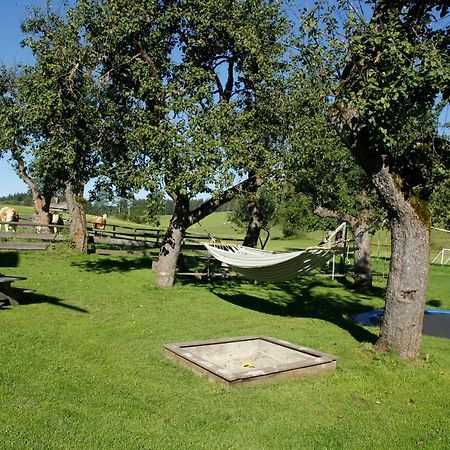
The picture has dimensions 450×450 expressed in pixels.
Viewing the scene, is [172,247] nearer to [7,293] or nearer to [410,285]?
[7,293]

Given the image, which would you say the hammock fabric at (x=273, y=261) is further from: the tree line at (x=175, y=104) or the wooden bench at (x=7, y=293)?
the wooden bench at (x=7, y=293)

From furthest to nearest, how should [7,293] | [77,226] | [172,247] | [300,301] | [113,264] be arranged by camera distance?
1. [77,226]
2. [113,264]
3. [300,301]
4. [172,247]
5. [7,293]

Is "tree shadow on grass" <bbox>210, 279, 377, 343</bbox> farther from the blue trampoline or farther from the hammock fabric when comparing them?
the hammock fabric

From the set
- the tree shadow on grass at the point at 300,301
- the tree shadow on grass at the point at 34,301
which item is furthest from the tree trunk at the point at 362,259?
the tree shadow on grass at the point at 34,301

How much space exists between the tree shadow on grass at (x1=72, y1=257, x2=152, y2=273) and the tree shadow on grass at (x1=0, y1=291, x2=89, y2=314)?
338cm

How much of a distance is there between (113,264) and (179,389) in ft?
31.0

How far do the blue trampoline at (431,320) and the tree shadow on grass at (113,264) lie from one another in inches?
247

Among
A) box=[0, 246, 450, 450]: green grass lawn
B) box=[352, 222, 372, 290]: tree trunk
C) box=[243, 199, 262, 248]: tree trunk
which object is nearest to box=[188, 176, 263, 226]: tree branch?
Result: box=[0, 246, 450, 450]: green grass lawn

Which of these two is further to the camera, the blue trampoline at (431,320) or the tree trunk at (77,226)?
the tree trunk at (77,226)

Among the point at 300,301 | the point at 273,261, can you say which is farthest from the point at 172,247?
the point at 273,261

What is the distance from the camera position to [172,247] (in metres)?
11.1

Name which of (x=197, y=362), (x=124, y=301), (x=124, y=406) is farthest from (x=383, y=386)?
(x=124, y=301)

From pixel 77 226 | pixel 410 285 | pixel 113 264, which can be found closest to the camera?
pixel 410 285

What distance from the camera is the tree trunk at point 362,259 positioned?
14023mm
